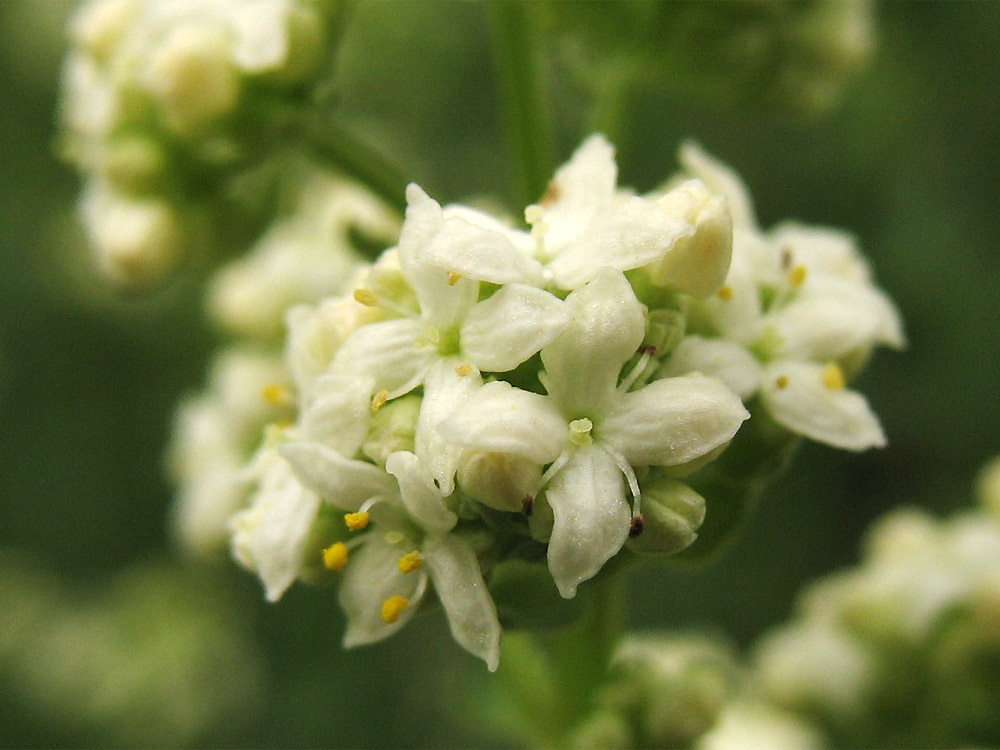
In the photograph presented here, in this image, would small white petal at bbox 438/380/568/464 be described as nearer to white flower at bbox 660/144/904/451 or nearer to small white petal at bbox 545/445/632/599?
small white petal at bbox 545/445/632/599

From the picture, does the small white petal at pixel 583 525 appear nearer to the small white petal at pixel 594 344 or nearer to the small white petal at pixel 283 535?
the small white petal at pixel 594 344

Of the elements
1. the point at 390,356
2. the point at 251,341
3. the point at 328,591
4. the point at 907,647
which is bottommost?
the point at 328,591

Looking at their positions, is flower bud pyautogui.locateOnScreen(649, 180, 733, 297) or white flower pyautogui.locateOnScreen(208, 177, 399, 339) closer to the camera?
flower bud pyautogui.locateOnScreen(649, 180, 733, 297)

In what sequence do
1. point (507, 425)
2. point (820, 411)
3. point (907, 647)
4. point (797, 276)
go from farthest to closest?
point (907, 647) → point (797, 276) → point (820, 411) → point (507, 425)

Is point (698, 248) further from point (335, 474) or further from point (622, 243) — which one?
point (335, 474)

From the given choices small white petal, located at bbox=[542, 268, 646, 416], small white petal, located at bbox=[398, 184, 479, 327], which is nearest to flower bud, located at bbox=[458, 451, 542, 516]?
small white petal, located at bbox=[542, 268, 646, 416]

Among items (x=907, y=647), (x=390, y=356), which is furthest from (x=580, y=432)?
(x=907, y=647)

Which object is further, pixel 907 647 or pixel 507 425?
pixel 907 647

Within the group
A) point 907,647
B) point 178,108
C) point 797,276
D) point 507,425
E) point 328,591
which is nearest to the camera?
point 507,425
